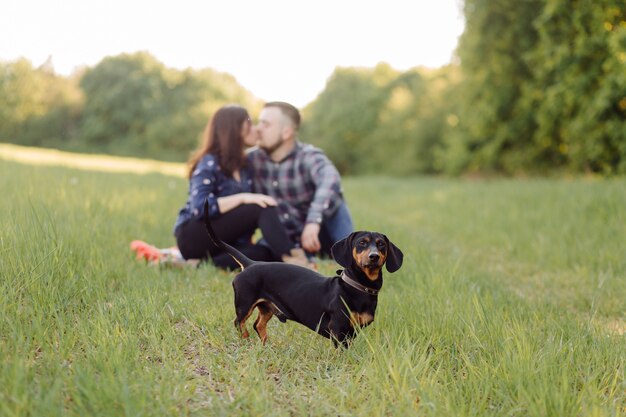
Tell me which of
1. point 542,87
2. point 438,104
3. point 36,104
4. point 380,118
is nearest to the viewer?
point 542,87

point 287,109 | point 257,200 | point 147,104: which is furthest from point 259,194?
point 147,104

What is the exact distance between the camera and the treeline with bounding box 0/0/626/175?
42.7ft

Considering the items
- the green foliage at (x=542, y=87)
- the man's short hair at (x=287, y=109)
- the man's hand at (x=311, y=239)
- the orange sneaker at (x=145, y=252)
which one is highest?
the green foliage at (x=542, y=87)

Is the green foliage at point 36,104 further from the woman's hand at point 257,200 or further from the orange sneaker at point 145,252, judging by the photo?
the woman's hand at point 257,200

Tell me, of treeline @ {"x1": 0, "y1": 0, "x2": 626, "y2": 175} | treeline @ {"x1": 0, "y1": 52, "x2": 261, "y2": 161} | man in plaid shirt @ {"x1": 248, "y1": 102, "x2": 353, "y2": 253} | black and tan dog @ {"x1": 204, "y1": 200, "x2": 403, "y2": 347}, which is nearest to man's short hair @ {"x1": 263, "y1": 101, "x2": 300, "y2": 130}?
man in plaid shirt @ {"x1": 248, "y1": 102, "x2": 353, "y2": 253}

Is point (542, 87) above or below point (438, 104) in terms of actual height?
below

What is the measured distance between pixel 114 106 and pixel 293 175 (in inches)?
2032

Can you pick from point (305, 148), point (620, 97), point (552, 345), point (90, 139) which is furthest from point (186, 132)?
point (552, 345)

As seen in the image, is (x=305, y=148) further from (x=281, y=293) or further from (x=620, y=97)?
(x=620, y=97)

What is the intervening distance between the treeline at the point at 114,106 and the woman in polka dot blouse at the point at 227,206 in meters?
43.9

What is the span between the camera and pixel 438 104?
30.2m

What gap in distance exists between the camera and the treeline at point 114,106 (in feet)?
157

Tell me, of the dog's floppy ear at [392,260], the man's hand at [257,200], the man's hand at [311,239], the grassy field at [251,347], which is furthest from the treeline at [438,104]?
the dog's floppy ear at [392,260]

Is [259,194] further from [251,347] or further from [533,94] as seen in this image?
[533,94]
